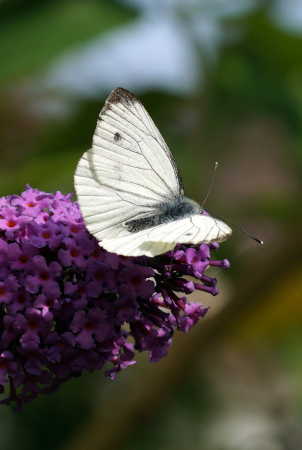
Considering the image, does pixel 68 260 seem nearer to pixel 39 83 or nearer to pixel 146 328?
pixel 146 328

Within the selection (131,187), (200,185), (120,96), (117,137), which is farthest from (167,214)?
(200,185)

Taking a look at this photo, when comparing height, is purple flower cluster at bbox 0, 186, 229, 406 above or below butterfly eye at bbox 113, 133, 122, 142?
below

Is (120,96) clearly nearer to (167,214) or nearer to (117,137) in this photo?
(117,137)

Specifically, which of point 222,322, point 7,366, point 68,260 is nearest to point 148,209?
point 68,260

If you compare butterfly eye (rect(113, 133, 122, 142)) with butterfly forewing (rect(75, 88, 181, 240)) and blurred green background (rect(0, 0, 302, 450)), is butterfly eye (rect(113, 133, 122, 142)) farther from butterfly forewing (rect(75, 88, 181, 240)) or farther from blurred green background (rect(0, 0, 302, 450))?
blurred green background (rect(0, 0, 302, 450))

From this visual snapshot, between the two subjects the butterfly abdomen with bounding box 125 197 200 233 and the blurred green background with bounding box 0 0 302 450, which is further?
the blurred green background with bounding box 0 0 302 450

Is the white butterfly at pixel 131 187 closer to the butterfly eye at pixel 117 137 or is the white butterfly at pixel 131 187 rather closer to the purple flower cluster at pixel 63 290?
the butterfly eye at pixel 117 137

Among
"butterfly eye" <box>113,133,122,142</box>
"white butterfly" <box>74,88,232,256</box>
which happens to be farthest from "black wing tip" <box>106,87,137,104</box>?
"butterfly eye" <box>113,133,122,142</box>
